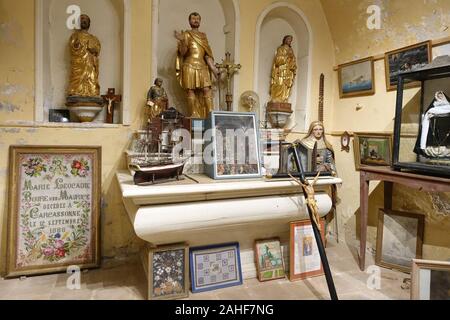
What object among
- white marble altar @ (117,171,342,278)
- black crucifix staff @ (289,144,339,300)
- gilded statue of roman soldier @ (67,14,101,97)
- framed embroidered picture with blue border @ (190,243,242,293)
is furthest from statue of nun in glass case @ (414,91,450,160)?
gilded statue of roman soldier @ (67,14,101,97)

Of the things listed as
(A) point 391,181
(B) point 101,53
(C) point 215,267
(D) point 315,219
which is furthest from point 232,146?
(B) point 101,53

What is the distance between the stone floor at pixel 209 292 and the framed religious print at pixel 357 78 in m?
1.69

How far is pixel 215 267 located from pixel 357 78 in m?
2.29

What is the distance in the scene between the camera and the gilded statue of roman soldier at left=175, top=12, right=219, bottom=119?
8.38 feet

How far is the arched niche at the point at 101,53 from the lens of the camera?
2412 millimetres

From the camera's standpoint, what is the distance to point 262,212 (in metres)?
2.05

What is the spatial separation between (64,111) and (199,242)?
1612 millimetres

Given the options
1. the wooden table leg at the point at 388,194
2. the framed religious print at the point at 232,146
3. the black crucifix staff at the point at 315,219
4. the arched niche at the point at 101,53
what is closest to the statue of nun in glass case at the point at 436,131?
the wooden table leg at the point at 388,194

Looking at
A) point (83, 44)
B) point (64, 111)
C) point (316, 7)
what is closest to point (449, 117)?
point (316, 7)

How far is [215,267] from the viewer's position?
7.02ft

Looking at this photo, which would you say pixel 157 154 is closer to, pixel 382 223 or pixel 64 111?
pixel 64 111

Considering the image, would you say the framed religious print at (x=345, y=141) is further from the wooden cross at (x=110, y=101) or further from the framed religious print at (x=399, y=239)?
the wooden cross at (x=110, y=101)

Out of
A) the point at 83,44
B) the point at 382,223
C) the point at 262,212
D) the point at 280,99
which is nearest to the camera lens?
the point at 262,212

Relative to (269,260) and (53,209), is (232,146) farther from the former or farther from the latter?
(53,209)
